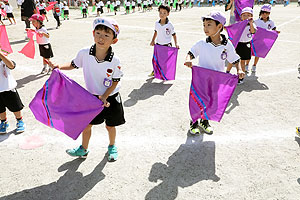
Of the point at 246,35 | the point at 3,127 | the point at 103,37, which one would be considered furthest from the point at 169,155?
the point at 246,35

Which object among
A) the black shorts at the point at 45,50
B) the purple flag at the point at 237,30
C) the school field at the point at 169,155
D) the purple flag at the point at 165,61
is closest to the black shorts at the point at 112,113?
the school field at the point at 169,155

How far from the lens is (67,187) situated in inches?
113

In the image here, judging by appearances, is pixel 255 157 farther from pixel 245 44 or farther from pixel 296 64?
pixel 296 64

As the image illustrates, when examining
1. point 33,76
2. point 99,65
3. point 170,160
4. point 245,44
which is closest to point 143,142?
point 170,160

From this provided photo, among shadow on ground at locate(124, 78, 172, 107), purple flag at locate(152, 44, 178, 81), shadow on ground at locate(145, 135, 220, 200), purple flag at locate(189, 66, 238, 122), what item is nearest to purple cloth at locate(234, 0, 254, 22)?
purple flag at locate(152, 44, 178, 81)

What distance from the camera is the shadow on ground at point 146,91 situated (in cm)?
520

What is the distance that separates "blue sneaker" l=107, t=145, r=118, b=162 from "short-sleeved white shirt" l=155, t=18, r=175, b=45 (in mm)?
3488

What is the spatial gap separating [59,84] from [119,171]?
4.55 ft

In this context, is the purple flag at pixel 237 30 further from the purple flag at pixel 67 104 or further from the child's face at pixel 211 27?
the purple flag at pixel 67 104

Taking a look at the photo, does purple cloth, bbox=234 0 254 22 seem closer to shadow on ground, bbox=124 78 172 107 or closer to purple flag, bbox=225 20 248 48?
purple flag, bbox=225 20 248 48

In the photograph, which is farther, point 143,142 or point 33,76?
point 33,76

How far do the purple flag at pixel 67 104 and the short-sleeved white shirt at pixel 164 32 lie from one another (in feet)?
11.7

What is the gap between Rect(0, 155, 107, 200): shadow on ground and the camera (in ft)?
8.97

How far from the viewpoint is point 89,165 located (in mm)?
3240
